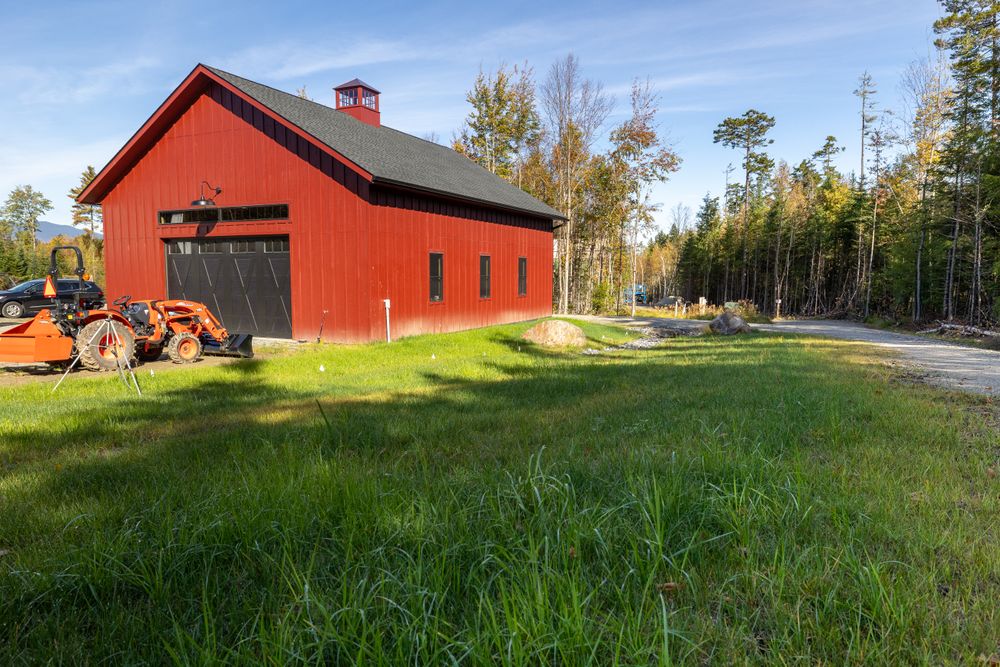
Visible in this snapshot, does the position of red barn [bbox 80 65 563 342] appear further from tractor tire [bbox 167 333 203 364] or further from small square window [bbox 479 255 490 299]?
tractor tire [bbox 167 333 203 364]

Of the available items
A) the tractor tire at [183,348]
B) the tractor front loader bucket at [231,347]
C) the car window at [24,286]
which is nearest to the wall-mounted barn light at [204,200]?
the tractor front loader bucket at [231,347]

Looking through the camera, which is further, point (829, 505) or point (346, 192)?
point (346, 192)

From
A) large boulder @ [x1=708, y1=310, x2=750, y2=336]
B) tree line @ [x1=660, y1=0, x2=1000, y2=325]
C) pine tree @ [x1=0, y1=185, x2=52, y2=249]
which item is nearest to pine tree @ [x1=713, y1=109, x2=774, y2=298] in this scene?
tree line @ [x1=660, y1=0, x2=1000, y2=325]

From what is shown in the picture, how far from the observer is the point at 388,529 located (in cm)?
250

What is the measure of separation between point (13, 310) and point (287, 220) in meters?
13.3

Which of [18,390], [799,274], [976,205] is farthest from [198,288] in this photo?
[799,274]

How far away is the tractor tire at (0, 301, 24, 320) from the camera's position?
19.1 metres

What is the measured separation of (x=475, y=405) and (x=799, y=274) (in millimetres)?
38064

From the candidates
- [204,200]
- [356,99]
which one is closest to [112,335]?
[204,200]

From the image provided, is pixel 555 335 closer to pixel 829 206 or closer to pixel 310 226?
pixel 310 226

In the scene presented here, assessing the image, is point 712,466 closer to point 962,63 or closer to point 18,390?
point 18,390

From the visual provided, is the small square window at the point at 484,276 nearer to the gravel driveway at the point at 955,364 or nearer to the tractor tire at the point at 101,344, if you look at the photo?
the tractor tire at the point at 101,344

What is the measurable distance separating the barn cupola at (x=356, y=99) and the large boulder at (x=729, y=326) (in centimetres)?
1448

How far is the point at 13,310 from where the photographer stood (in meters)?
19.3
